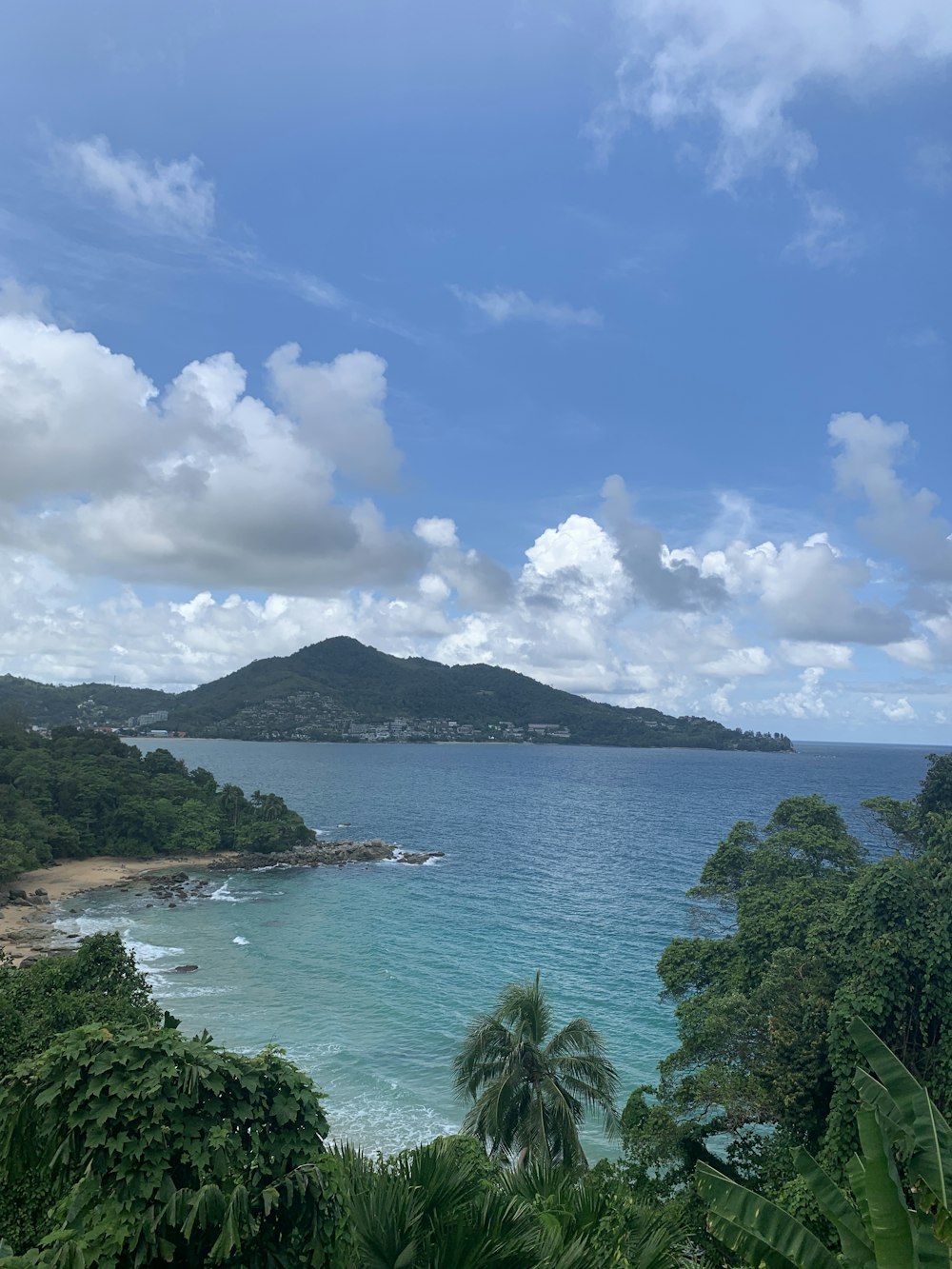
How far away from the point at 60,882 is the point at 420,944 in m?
31.8

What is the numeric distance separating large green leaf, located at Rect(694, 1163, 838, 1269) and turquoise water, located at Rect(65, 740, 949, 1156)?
65.5 feet

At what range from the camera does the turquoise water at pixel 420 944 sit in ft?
99.5

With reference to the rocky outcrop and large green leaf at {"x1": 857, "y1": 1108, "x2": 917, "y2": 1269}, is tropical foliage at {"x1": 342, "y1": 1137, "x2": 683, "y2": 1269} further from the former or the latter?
the rocky outcrop

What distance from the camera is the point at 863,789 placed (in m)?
146

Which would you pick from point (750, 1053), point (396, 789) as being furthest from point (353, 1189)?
point (396, 789)

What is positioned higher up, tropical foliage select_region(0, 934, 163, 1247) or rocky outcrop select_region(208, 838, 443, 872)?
tropical foliage select_region(0, 934, 163, 1247)

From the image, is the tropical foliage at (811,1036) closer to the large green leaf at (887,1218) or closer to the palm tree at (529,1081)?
the palm tree at (529,1081)

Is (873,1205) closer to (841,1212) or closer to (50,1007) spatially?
(841,1212)

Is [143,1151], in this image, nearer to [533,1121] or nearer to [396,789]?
[533,1121]

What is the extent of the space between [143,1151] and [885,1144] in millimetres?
6797

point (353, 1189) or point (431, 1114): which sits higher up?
point (353, 1189)

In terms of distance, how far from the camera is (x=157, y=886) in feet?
194

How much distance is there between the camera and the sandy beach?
43469 millimetres

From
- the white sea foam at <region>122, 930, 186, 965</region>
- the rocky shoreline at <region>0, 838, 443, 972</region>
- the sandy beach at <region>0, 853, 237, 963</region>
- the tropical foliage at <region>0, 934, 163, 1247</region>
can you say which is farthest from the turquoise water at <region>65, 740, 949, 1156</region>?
the tropical foliage at <region>0, 934, 163, 1247</region>
